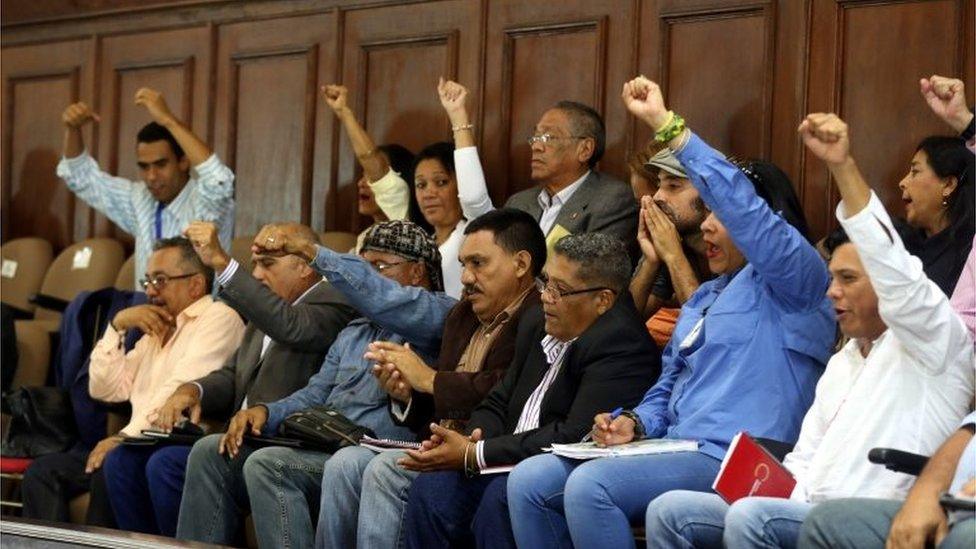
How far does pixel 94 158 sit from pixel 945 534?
5171 millimetres

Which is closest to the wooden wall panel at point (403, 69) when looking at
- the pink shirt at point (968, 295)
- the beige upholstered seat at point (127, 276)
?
the beige upholstered seat at point (127, 276)

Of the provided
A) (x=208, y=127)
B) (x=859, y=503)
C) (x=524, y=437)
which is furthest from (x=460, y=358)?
(x=208, y=127)

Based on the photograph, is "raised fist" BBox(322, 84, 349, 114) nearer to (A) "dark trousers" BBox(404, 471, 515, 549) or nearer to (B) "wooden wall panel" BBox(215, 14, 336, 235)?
(B) "wooden wall panel" BBox(215, 14, 336, 235)

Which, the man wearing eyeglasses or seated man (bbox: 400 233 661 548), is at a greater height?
the man wearing eyeglasses

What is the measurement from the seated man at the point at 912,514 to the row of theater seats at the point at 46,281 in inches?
127

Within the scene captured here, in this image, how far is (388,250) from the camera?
5.11m

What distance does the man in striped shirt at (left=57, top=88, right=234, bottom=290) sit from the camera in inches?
255

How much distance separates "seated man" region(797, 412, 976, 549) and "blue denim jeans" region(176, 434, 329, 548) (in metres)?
1.99

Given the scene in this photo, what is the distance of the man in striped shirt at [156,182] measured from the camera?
6.49 meters

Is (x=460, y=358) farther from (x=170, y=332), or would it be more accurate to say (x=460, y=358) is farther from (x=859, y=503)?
(x=859, y=503)

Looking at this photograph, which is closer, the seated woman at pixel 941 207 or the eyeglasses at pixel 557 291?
the seated woman at pixel 941 207

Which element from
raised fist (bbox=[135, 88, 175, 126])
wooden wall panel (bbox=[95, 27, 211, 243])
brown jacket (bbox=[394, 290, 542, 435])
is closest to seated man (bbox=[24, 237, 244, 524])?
raised fist (bbox=[135, 88, 175, 126])

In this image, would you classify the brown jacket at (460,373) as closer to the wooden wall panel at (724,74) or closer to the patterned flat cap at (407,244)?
the patterned flat cap at (407,244)

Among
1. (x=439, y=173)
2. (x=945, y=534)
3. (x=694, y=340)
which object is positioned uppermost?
(x=439, y=173)
